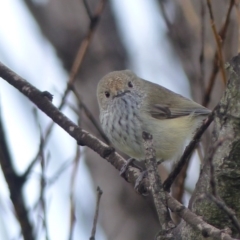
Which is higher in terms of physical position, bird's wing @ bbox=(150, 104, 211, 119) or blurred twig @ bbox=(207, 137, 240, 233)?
bird's wing @ bbox=(150, 104, 211, 119)

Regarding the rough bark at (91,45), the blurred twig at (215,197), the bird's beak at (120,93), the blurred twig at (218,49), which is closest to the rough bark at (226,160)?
the blurred twig at (215,197)

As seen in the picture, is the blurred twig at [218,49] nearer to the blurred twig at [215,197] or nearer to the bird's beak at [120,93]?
the bird's beak at [120,93]

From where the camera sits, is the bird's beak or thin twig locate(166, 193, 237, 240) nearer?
thin twig locate(166, 193, 237, 240)

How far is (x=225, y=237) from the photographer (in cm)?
133

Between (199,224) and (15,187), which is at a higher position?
(199,224)

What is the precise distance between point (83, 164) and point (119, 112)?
2.92 ft

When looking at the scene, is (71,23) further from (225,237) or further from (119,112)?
(225,237)

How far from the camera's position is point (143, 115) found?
12.6ft

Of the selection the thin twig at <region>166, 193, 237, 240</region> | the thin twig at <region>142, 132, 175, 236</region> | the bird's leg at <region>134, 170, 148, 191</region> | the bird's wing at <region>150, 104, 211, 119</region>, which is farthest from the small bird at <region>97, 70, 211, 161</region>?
the thin twig at <region>142, 132, 175, 236</region>

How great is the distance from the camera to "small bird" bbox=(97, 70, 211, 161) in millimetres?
3682

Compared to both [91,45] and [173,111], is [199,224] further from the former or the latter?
[91,45]

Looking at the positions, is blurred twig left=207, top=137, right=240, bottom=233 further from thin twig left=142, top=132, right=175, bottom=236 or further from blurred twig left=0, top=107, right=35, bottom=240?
blurred twig left=0, top=107, right=35, bottom=240

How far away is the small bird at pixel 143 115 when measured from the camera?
12.1ft

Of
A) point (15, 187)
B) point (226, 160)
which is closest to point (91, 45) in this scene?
point (15, 187)
